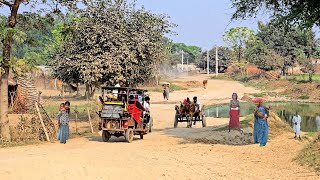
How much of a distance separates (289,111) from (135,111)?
91.7 ft

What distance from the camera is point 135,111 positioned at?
63.4 ft

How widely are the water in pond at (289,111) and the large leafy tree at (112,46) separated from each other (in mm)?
12205

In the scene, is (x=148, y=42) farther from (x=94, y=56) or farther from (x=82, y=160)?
(x=82, y=160)

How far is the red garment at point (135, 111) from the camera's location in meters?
19.1

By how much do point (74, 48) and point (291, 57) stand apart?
199ft

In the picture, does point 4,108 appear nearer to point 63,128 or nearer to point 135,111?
point 63,128

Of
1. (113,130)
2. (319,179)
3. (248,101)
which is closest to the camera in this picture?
(319,179)

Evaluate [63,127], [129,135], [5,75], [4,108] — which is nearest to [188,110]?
[129,135]

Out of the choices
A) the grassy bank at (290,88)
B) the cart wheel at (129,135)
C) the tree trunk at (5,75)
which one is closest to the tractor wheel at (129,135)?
the cart wheel at (129,135)

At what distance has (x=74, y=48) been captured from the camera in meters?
26.8

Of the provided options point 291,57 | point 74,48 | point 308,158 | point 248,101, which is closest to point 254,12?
point 308,158

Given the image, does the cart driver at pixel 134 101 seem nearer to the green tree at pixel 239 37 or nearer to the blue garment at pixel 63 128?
the blue garment at pixel 63 128

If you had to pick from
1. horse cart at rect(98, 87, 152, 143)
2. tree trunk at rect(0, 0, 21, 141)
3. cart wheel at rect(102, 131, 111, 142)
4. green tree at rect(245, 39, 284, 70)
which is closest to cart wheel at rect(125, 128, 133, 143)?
horse cart at rect(98, 87, 152, 143)

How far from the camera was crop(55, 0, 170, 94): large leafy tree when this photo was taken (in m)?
26.0
